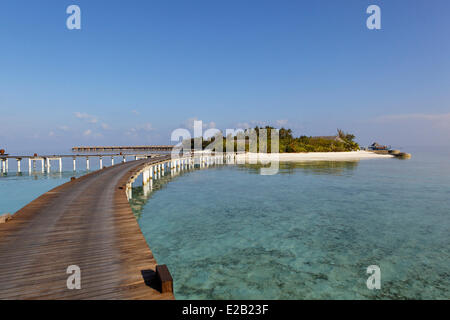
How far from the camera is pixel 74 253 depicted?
582 cm

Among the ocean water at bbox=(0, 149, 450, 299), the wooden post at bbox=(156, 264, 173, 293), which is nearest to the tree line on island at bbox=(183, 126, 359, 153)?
the ocean water at bbox=(0, 149, 450, 299)

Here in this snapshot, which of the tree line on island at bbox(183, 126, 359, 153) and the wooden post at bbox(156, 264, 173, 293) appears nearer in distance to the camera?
the wooden post at bbox(156, 264, 173, 293)

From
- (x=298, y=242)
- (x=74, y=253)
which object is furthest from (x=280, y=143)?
(x=74, y=253)

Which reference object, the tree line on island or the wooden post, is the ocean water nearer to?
the wooden post

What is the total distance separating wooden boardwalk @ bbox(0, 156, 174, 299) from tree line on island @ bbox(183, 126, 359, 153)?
54.0 meters

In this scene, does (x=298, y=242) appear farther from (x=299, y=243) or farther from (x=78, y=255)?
(x=78, y=255)

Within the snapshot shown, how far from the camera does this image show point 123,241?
6.61m

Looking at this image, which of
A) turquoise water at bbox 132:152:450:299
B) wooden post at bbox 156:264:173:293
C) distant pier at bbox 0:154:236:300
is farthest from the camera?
turquoise water at bbox 132:152:450:299

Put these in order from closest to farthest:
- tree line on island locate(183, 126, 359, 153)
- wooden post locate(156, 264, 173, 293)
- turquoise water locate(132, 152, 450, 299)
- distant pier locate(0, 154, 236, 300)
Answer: wooden post locate(156, 264, 173, 293) → distant pier locate(0, 154, 236, 300) → turquoise water locate(132, 152, 450, 299) → tree line on island locate(183, 126, 359, 153)

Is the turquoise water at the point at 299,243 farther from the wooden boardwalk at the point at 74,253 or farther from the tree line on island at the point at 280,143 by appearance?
the tree line on island at the point at 280,143

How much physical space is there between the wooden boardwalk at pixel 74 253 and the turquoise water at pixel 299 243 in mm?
1658

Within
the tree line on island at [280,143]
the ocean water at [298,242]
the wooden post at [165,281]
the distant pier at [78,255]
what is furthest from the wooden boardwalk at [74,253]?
the tree line on island at [280,143]

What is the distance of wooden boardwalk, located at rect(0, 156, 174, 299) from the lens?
430 centimetres
